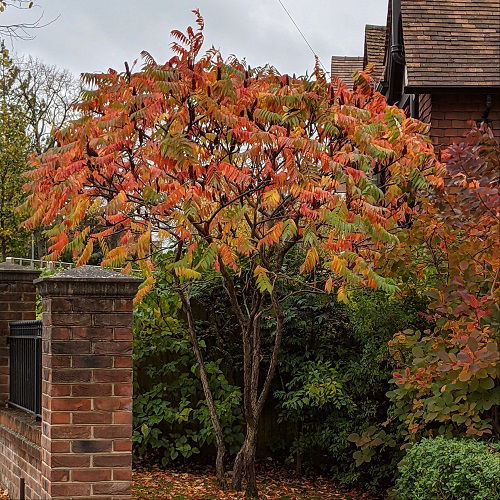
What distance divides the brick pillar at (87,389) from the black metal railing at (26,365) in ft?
4.01

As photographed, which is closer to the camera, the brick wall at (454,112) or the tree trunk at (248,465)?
the tree trunk at (248,465)

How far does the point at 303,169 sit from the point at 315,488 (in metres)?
3.95

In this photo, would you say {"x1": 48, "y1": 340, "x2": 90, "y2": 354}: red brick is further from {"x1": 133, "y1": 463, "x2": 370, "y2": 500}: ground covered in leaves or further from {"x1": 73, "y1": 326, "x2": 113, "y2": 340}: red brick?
{"x1": 133, "y1": 463, "x2": 370, "y2": 500}: ground covered in leaves

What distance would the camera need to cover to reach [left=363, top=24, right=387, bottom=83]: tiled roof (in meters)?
18.7

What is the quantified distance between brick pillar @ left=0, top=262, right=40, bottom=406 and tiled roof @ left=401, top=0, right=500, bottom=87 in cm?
657

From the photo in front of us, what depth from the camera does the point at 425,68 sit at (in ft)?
44.0

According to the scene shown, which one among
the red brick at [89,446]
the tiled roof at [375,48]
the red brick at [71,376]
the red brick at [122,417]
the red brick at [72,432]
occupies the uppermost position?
the tiled roof at [375,48]

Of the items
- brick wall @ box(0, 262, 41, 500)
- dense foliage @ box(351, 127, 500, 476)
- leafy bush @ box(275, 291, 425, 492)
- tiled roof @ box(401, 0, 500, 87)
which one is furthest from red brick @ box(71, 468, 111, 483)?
tiled roof @ box(401, 0, 500, 87)

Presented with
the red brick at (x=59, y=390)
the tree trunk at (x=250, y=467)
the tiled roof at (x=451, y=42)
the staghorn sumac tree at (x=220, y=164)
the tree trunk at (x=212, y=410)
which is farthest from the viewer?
the tiled roof at (x=451, y=42)

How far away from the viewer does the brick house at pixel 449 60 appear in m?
13.4

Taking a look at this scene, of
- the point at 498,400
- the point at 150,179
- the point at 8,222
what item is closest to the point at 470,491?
the point at 498,400

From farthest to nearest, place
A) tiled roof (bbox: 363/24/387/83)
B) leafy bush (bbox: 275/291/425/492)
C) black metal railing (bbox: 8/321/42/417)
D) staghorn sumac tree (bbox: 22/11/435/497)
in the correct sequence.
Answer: tiled roof (bbox: 363/24/387/83) → leafy bush (bbox: 275/291/425/492) → staghorn sumac tree (bbox: 22/11/435/497) → black metal railing (bbox: 8/321/42/417)

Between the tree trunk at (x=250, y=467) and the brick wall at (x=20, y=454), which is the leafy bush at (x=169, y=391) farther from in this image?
the brick wall at (x=20, y=454)

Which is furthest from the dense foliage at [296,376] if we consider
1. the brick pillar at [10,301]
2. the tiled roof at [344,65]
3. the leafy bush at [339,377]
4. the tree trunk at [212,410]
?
the tiled roof at [344,65]
